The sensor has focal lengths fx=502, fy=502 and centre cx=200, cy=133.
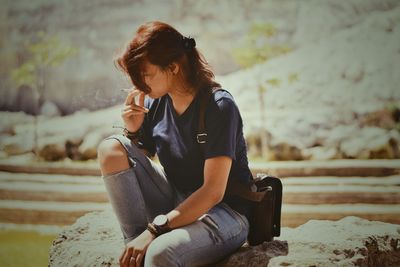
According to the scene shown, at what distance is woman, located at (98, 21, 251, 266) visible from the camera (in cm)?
161

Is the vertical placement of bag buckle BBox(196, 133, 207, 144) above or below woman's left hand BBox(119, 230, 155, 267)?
above

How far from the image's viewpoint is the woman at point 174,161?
5.28ft

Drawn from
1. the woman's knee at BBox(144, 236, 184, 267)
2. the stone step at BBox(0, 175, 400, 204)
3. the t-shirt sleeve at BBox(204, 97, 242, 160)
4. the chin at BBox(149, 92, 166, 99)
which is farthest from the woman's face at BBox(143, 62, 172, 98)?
the stone step at BBox(0, 175, 400, 204)

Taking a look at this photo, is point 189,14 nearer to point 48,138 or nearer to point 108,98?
point 108,98

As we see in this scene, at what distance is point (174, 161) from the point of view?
6.10 feet

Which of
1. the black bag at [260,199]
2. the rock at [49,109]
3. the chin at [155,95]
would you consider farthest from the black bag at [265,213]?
the rock at [49,109]

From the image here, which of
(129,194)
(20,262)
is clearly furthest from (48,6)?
(129,194)

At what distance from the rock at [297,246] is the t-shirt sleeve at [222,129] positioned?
380mm

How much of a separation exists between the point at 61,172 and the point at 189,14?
1.20 metres

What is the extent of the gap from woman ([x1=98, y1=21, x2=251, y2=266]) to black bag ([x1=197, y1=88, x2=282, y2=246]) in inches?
0.8

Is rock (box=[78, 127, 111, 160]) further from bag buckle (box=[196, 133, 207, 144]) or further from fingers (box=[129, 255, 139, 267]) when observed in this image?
fingers (box=[129, 255, 139, 267])

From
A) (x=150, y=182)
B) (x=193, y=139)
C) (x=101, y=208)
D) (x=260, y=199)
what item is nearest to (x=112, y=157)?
(x=150, y=182)

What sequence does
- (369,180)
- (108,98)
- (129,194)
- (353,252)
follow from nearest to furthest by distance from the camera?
1. (129,194)
2. (353,252)
3. (369,180)
4. (108,98)

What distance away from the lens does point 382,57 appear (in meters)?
2.74
